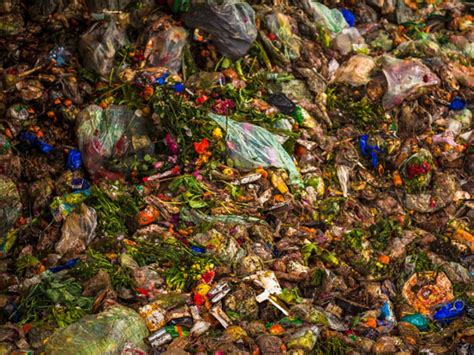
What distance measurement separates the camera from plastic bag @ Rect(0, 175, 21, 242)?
159 inches

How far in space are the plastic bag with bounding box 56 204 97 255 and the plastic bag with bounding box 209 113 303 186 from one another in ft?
3.84

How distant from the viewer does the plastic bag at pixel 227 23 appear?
5164 mm

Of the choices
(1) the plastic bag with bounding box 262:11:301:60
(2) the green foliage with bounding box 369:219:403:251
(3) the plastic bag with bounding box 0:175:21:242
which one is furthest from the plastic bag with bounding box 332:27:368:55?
(3) the plastic bag with bounding box 0:175:21:242

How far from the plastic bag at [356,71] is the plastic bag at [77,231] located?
110 inches

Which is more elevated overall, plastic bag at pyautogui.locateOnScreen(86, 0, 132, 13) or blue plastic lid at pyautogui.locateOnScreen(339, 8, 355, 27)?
plastic bag at pyautogui.locateOnScreen(86, 0, 132, 13)

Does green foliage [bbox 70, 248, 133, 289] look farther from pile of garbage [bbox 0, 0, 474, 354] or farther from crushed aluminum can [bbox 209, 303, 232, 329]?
crushed aluminum can [bbox 209, 303, 232, 329]

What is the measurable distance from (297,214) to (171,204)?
3.18 feet

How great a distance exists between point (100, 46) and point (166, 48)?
1.79 feet

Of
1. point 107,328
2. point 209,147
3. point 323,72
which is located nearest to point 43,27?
point 209,147

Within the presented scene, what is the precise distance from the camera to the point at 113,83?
16.4 ft

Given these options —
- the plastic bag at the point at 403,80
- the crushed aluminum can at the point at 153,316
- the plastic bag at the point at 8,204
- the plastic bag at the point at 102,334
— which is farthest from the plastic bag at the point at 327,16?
the plastic bag at the point at 102,334

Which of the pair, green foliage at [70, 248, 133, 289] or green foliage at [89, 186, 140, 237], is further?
green foliage at [89, 186, 140, 237]

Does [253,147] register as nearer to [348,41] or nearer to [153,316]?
[153,316]

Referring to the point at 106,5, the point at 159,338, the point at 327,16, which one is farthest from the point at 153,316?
the point at 327,16
